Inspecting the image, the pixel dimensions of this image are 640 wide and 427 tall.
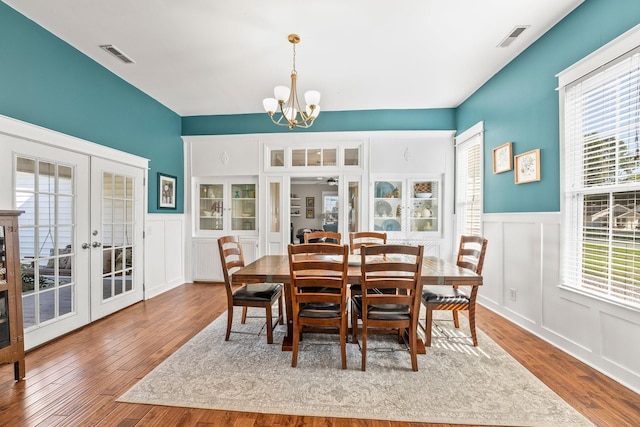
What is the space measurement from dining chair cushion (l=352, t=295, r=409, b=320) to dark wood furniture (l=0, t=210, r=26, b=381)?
2.49 metres

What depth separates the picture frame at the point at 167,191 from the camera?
4647mm

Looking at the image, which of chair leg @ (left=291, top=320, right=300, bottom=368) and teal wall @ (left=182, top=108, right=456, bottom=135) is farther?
teal wall @ (left=182, top=108, right=456, bottom=135)

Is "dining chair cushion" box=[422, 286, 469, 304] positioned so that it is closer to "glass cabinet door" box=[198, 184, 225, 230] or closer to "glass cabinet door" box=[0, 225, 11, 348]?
"glass cabinet door" box=[0, 225, 11, 348]

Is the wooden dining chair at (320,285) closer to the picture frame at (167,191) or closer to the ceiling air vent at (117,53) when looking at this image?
the ceiling air vent at (117,53)

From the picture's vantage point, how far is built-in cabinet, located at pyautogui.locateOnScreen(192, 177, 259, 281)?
17.1 ft

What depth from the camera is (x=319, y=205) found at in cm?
916

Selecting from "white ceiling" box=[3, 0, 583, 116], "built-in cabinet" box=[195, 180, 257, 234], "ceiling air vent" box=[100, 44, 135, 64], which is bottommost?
"built-in cabinet" box=[195, 180, 257, 234]

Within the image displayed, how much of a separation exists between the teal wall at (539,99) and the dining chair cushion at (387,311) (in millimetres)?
1764

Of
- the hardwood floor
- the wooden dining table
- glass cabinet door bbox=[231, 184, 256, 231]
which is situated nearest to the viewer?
the hardwood floor

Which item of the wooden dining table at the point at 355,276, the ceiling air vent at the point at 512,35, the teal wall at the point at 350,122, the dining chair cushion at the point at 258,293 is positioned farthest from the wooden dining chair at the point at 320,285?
the teal wall at the point at 350,122

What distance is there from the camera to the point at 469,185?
4.54m

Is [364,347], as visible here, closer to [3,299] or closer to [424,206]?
[3,299]

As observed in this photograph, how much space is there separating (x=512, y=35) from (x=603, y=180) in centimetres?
162

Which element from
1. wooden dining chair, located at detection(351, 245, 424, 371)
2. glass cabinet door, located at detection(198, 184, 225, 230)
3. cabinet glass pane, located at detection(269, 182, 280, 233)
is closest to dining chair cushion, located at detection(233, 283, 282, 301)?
wooden dining chair, located at detection(351, 245, 424, 371)
